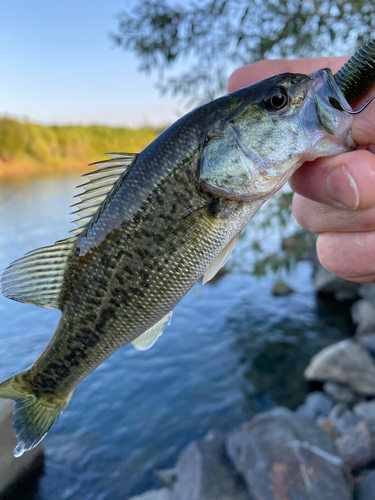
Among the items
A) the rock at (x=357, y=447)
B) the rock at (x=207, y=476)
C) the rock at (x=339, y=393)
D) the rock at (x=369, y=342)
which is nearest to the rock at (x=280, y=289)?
the rock at (x=369, y=342)

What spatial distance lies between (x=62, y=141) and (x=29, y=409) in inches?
111

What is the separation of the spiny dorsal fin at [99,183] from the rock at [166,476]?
11.0 ft

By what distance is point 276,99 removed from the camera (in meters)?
1.43

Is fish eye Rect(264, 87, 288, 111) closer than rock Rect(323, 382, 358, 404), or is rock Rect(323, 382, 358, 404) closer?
fish eye Rect(264, 87, 288, 111)

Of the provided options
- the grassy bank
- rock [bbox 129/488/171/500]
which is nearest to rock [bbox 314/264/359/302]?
rock [bbox 129/488/171/500]

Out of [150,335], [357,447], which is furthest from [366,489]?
[150,335]

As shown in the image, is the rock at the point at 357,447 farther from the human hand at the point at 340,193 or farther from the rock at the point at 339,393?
the human hand at the point at 340,193

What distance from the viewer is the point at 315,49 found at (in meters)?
5.02

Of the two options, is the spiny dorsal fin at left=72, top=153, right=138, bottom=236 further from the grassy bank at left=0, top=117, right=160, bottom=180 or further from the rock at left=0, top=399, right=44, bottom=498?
the rock at left=0, top=399, right=44, bottom=498

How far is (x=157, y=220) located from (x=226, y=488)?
3278 mm

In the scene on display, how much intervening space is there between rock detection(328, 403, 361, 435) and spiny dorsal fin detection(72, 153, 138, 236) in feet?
16.8

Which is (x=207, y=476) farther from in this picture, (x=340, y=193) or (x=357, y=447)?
(x=340, y=193)

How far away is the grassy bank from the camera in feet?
7.23

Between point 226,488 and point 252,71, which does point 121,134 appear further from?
point 226,488
